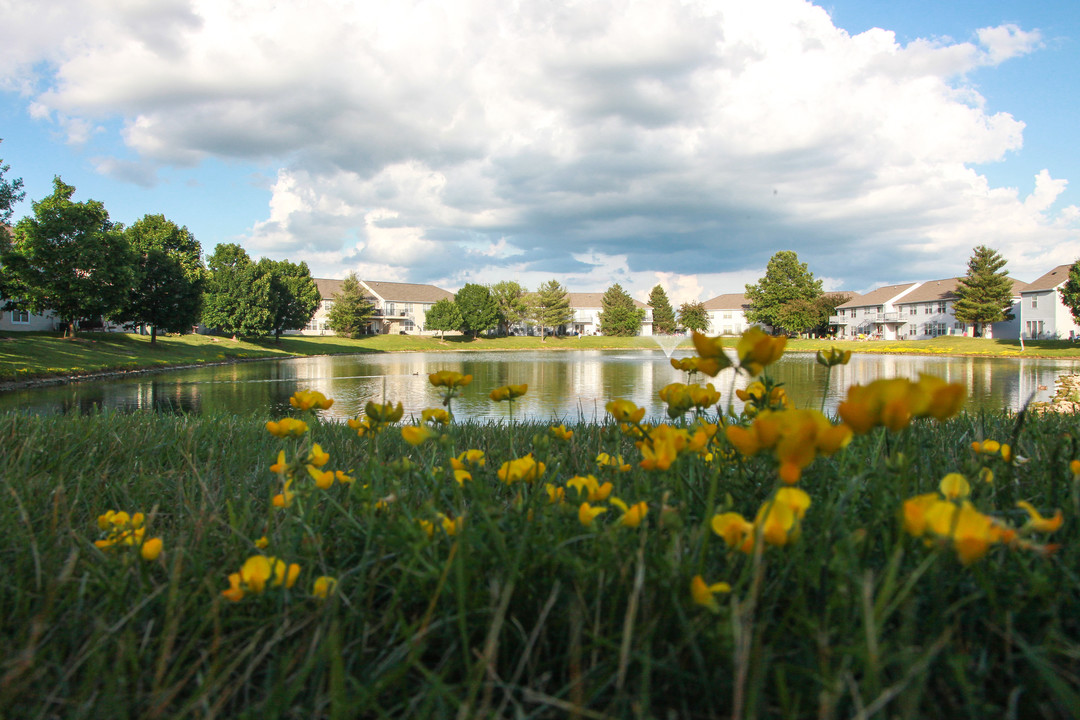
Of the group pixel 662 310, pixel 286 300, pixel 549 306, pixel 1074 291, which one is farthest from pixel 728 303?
→ pixel 286 300

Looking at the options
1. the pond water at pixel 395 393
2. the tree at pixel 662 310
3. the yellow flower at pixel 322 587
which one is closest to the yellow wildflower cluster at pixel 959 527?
the yellow flower at pixel 322 587

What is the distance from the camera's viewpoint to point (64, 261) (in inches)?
859

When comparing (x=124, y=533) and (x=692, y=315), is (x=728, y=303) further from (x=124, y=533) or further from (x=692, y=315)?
(x=124, y=533)

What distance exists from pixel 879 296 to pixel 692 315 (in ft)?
71.9

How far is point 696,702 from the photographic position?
0.74 metres

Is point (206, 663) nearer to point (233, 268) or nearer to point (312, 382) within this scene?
point (312, 382)

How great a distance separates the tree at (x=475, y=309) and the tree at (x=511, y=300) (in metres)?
4.65

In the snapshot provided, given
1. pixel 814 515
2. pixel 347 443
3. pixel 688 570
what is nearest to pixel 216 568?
pixel 688 570

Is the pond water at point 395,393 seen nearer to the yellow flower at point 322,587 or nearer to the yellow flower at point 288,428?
the yellow flower at point 288,428

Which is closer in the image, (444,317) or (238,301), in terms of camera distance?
(238,301)

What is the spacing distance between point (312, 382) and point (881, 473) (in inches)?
666

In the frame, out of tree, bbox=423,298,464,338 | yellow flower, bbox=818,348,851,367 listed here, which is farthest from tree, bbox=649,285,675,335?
yellow flower, bbox=818,348,851,367

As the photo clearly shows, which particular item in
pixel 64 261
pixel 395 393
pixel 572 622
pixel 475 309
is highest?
pixel 475 309

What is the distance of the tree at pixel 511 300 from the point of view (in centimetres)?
6894
